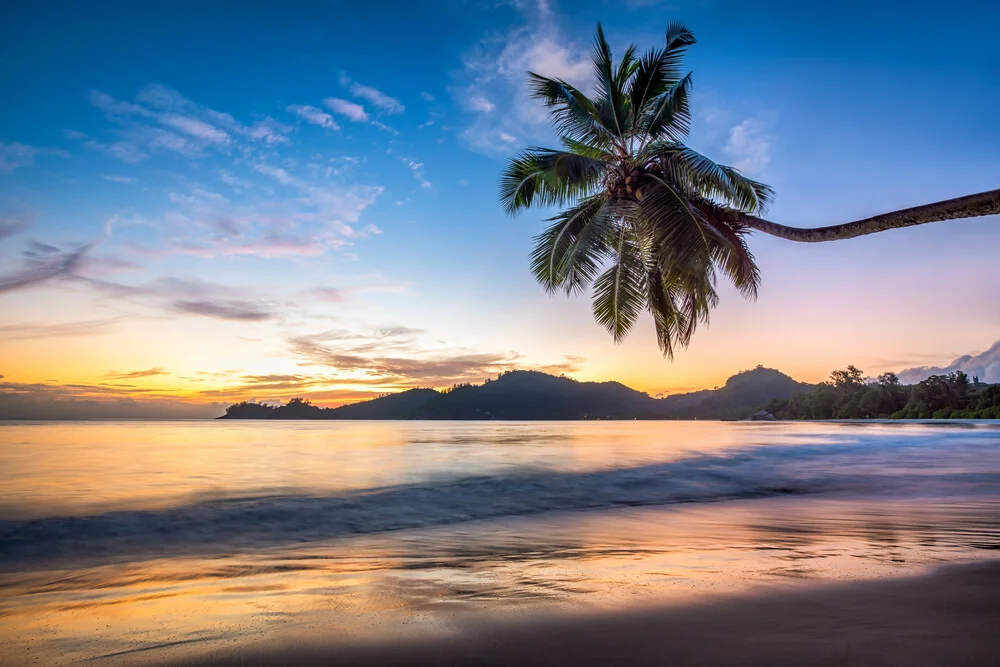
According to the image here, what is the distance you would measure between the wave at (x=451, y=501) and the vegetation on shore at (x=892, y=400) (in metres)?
61.5

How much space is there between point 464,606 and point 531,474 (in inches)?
442

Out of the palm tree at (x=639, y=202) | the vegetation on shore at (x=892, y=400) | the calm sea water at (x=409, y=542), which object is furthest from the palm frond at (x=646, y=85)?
the vegetation on shore at (x=892, y=400)

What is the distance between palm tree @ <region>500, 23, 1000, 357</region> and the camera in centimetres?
1170

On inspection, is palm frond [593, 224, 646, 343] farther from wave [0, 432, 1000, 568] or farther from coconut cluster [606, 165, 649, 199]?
wave [0, 432, 1000, 568]

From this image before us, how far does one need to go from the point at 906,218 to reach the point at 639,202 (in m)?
6.60

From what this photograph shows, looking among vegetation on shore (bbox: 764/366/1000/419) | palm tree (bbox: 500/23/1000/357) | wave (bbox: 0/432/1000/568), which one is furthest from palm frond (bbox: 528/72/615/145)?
vegetation on shore (bbox: 764/366/1000/419)

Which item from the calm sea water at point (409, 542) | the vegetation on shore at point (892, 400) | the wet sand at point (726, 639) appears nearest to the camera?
the wet sand at point (726, 639)

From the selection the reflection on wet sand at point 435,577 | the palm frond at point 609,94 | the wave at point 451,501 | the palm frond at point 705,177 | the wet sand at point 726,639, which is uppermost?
the palm frond at point 609,94

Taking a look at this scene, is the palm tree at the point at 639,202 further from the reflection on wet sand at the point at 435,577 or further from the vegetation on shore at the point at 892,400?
the vegetation on shore at the point at 892,400

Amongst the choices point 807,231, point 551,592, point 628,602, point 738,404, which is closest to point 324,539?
point 551,592

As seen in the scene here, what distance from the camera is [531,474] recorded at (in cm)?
1438

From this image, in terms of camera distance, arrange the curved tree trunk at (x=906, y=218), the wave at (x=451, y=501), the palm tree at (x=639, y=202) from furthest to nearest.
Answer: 1. the palm tree at (x=639, y=202)
2. the wave at (x=451, y=501)
3. the curved tree trunk at (x=906, y=218)

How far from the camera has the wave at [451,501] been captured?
7.18m

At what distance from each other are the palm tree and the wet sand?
825 centimetres
